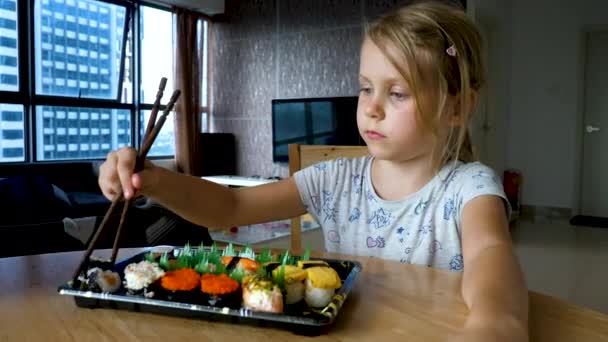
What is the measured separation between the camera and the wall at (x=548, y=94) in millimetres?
5125

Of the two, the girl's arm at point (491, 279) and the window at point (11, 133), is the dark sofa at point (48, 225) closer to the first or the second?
the girl's arm at point (491, 279)

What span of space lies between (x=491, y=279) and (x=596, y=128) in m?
5.40

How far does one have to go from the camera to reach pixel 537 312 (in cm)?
59

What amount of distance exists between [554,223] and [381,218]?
469cm

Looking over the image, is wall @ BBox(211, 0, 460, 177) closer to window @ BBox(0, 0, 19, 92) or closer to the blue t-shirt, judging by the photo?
window @ BBox(0, 0, 19, 92)

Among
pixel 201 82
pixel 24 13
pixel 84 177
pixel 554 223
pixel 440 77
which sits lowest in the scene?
pixel 554 223

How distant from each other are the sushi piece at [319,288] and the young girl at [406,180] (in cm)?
22

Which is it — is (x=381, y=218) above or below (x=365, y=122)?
below

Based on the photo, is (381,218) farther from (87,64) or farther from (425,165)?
(87,64)

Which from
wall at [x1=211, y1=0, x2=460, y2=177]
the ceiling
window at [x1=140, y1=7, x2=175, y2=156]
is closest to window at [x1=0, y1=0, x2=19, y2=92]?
window at [x1=140, y1=7, x2=175, y2=156]

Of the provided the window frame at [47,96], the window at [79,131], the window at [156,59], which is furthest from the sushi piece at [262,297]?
the window at [156,59]

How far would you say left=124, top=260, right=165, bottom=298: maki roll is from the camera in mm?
542

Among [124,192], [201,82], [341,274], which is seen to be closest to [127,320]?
[124,192]

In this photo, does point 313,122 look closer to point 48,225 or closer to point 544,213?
point 544,213
